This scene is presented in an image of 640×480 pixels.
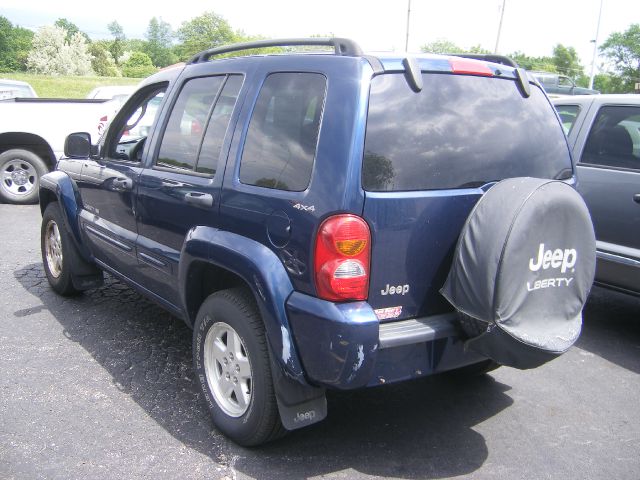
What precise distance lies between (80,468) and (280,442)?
38.3 inches

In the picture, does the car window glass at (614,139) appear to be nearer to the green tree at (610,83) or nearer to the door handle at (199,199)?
the door handle at (199,199)

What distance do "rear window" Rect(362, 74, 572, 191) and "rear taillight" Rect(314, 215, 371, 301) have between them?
0.20 m

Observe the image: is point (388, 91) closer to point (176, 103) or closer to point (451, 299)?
point (451, 299)

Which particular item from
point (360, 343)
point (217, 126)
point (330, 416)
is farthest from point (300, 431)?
point (217, 126)

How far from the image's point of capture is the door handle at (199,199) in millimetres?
3211

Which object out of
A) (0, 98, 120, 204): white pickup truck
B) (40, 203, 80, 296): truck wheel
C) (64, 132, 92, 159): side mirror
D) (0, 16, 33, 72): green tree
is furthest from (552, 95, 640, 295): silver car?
(0, 16, 33, 72): green tree

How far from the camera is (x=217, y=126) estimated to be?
3391 millimetres

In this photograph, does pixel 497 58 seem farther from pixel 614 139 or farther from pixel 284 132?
pixel 614 139

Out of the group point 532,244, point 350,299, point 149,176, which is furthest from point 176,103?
point 532,244

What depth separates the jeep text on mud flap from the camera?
265cm

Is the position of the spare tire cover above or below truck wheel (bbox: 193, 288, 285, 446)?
above

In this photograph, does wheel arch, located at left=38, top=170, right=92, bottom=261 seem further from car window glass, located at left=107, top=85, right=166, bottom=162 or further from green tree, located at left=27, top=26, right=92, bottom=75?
green tree, located at left=27, top=26, right=92, bottom=75

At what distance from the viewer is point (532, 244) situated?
A: 2717mm

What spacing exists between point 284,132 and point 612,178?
3067 mm
